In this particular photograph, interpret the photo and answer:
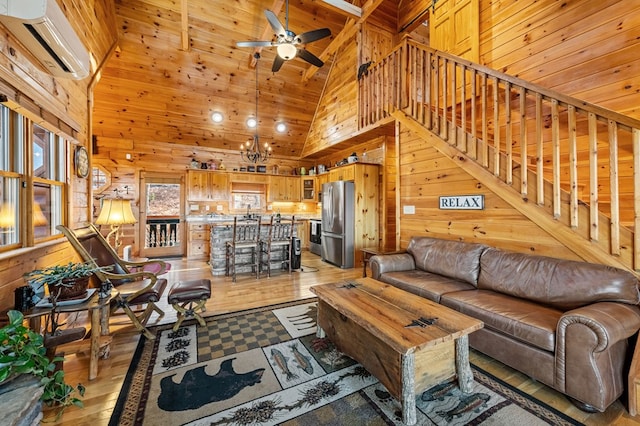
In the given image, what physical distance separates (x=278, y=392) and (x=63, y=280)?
171 cm

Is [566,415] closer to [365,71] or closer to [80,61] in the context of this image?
[80,61]

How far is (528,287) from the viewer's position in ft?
7.52

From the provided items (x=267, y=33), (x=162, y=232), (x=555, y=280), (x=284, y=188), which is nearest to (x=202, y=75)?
(x=267, y=33)

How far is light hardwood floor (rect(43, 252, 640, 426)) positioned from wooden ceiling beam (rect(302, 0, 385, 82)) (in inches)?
187

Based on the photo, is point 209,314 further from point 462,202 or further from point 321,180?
point 321,180

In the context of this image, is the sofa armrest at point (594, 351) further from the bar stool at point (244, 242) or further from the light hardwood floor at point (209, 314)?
the bar stool at point (244, 242)

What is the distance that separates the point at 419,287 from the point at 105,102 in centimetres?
690

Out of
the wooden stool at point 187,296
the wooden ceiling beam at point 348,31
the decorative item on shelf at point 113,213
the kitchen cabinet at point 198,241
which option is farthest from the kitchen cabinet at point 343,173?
the decorative item on shelf at point 113,213

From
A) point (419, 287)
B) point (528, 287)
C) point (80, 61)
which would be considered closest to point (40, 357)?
point (80, 61)

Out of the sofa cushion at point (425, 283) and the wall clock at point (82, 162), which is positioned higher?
the wall clock at point (82, 162)

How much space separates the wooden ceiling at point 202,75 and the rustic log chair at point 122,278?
12.4 ft

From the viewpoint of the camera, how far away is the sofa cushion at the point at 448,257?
9.28ft

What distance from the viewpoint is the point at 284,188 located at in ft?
25.5

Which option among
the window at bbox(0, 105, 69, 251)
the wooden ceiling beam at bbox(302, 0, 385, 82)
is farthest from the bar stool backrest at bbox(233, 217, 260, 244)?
the wooden ceiling beam at bbox(302, 0, 385, 82)
